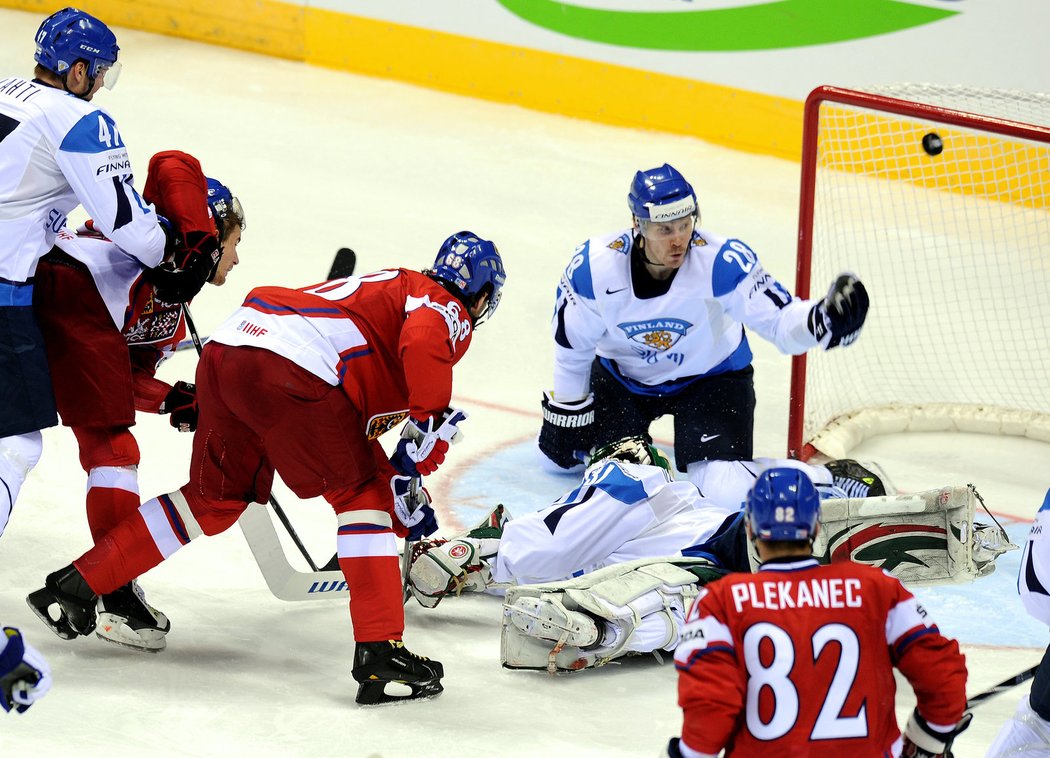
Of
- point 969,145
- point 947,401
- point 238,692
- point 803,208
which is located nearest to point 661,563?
point 238,692

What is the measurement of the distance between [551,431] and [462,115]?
360cm

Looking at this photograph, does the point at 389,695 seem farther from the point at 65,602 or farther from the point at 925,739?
the point at 925,739

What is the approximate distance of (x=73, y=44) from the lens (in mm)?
3541

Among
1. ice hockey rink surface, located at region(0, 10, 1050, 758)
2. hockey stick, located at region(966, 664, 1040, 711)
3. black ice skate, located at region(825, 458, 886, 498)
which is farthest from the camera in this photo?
black ice skate, located at region(825, 458, 886, 498)

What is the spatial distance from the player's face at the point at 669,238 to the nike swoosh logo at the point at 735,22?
3064mm

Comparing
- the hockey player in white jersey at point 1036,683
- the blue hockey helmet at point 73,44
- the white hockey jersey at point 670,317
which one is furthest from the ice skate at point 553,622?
the blue hockey helmet at point 73,44

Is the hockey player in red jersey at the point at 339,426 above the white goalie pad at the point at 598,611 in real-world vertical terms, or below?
above

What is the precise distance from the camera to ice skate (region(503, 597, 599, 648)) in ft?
11.4

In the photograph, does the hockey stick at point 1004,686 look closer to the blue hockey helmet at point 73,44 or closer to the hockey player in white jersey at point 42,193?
the hockey player in white jersey at point 42,193

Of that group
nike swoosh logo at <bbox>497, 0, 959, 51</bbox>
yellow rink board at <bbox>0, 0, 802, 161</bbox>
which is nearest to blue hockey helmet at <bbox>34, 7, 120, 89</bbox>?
nike swoosh logo at <bbox>497, 0, 959, 51</bbox>

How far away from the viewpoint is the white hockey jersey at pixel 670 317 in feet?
14.9

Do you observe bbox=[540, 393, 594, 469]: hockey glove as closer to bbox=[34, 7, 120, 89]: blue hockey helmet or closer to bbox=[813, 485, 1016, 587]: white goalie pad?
bbox=[813, 485, 1016, 587]: white goalie pad

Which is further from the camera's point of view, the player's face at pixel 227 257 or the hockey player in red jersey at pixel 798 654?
the player's face at pixel 227 257

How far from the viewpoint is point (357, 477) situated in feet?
11.5
